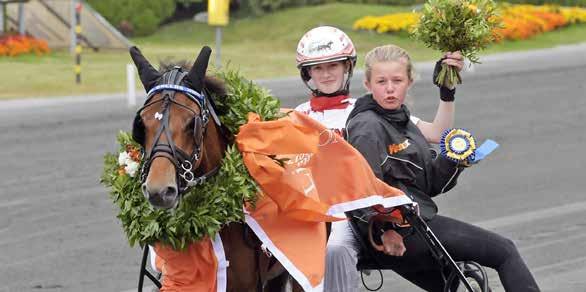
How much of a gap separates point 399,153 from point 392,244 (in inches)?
18.0

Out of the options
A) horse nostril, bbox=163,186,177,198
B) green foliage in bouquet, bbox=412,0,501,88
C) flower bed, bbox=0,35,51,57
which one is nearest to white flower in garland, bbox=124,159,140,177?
horse nostril, bbox=163,186,177,198

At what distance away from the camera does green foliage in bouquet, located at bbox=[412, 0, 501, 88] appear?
6254 millimetres

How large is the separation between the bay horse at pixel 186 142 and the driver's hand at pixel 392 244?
2.29 feet

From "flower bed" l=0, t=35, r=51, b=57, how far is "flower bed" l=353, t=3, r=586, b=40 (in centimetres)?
880

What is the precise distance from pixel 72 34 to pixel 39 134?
14.2 m

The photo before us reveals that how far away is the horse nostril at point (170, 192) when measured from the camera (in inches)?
188

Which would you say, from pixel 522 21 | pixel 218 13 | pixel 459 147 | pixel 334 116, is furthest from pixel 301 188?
pixel 522 21

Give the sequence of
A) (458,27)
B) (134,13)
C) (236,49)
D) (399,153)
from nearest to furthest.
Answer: (399,153) → (458,27) → (236,49) → (134,13)

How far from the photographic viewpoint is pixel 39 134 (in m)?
17.2

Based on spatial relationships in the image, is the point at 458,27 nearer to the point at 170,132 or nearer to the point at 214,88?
the point at 214,88

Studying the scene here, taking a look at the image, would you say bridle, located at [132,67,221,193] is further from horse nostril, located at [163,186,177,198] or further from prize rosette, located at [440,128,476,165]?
prize rosette, located at [440,128,476,165]

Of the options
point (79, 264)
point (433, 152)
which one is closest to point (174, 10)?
point (79, 264)

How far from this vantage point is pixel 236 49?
31906mm

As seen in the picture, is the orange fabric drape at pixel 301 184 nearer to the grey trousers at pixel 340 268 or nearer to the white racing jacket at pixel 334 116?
the grey trousers at pixel 340 268
